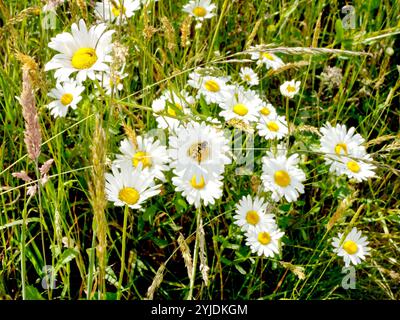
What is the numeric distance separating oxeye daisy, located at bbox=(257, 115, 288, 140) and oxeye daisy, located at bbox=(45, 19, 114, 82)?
0.43 meters

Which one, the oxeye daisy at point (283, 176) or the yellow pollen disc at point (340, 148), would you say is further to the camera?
the yellow pollen disc at point (340, 148)

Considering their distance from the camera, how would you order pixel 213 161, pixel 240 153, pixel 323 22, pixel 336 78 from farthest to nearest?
pixel 323 22
pixel 336 78
pixel 240 153
pixel 213 161

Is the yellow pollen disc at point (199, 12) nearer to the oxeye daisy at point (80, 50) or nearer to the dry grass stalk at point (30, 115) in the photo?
the oxeye daisy at point (80, 50)

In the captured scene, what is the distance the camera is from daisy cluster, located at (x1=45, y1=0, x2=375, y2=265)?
98 cm

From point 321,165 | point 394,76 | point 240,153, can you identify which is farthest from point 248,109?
point 394,76

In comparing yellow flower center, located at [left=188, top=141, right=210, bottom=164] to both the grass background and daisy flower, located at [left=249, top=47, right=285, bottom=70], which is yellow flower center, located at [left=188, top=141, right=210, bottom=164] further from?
daisy flower, located at [left=249, top=47, right=285, bottom=70]

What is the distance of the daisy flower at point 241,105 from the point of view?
1243 mm

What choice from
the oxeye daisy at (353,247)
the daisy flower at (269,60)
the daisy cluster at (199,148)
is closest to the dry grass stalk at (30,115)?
the daisy cluster at (199,148)

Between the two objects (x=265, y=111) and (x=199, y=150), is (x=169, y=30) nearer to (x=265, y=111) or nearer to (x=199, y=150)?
(x=199, y=150)

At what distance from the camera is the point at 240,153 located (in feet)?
4.07

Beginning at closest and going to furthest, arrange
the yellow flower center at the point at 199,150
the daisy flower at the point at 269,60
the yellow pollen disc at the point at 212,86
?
the yellow flower center at the point at 199,150 → the yellow pollen disc at the point at 212,86 → the daisy flower at the point at 269,60

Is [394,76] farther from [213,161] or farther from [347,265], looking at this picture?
[213,161]

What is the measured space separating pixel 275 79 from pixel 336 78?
10.4 inches

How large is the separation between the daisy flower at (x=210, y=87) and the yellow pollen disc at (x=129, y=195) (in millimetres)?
362
